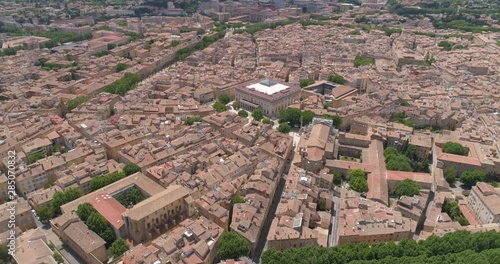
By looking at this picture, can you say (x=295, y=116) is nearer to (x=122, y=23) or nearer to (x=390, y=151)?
(x=390, y=151)

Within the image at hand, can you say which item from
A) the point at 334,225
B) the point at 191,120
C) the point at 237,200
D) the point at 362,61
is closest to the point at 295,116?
the point at 191,120

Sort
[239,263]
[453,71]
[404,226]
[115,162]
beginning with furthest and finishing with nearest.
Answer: [453,71]
[115,162]
[404,226]
[239,263]

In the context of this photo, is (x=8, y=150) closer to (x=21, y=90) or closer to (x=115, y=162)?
(x=115, y=162)

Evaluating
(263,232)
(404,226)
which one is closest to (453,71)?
(404,226)

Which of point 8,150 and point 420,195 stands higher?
point 8,150

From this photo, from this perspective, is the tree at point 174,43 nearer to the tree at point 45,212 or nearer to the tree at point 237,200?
the tree at point 45,212

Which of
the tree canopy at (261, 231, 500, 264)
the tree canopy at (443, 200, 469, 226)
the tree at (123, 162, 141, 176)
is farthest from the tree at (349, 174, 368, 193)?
the tree at (123, 162, 141, 176)

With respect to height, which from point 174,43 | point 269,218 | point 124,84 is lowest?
point 269,218
